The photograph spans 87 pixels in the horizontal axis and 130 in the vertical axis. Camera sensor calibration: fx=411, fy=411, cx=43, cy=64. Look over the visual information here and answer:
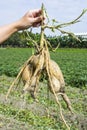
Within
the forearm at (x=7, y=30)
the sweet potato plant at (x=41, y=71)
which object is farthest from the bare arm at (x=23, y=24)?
the sweet potato plant at (x=41, y=71)

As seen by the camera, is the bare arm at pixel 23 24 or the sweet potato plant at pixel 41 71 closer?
the bare arm at pixel 23 24

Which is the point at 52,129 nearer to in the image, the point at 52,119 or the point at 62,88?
the point at 52,119

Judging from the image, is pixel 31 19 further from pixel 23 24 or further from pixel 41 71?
pixel 41 71

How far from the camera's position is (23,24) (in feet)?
11.1

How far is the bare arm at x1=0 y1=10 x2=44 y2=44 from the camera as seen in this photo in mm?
3363

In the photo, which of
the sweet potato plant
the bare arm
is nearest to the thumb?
the bare arm

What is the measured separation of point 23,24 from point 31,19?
0.28 ft

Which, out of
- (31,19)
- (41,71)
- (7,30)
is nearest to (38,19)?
(31,19)

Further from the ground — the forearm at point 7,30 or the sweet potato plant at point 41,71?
the forearm at point 7,30

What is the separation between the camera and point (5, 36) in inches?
138

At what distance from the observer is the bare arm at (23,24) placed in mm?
3363

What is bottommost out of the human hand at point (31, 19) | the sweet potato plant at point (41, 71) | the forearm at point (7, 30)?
the sweet potato plant at point (41, 71)

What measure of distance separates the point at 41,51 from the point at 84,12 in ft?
1.67

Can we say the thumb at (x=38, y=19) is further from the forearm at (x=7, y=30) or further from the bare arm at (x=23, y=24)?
the forearm at (x=7, y=30)
